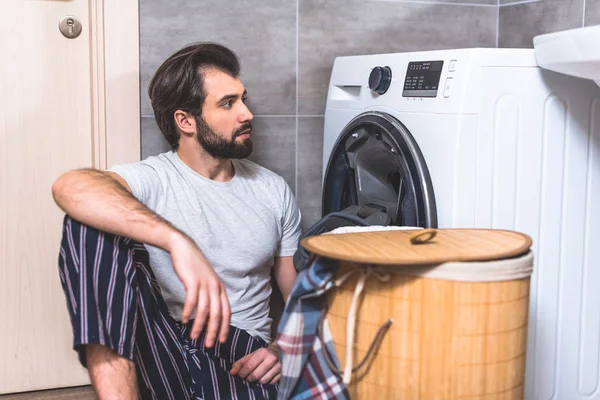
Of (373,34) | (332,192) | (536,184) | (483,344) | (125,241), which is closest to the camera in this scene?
(483,344)

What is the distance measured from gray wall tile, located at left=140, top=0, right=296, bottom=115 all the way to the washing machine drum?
1.02 feet

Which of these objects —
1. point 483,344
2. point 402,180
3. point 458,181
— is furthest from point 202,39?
point 483,344

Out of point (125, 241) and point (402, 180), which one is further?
point (402, 180)

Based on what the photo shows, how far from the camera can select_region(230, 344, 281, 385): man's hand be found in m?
1.78

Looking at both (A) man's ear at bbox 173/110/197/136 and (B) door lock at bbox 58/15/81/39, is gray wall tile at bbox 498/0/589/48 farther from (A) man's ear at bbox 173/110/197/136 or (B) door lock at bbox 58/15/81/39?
(B) door lock at bbox 58/15/81/39

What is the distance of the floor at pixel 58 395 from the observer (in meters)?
2.20

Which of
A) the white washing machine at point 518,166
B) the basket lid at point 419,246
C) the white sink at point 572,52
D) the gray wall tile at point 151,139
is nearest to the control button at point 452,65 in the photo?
the white washing machine at point 518,166

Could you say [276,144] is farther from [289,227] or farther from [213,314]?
[213,314]

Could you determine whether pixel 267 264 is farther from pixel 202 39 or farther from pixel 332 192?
pixel 202 39

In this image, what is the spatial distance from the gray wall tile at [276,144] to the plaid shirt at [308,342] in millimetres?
968

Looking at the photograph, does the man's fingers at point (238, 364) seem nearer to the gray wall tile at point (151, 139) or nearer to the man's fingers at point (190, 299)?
the man's fingers at point (190, 299)

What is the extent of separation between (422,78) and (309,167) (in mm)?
655

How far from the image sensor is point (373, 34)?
7.80 ft

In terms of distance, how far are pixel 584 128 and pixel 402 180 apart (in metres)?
0.41
